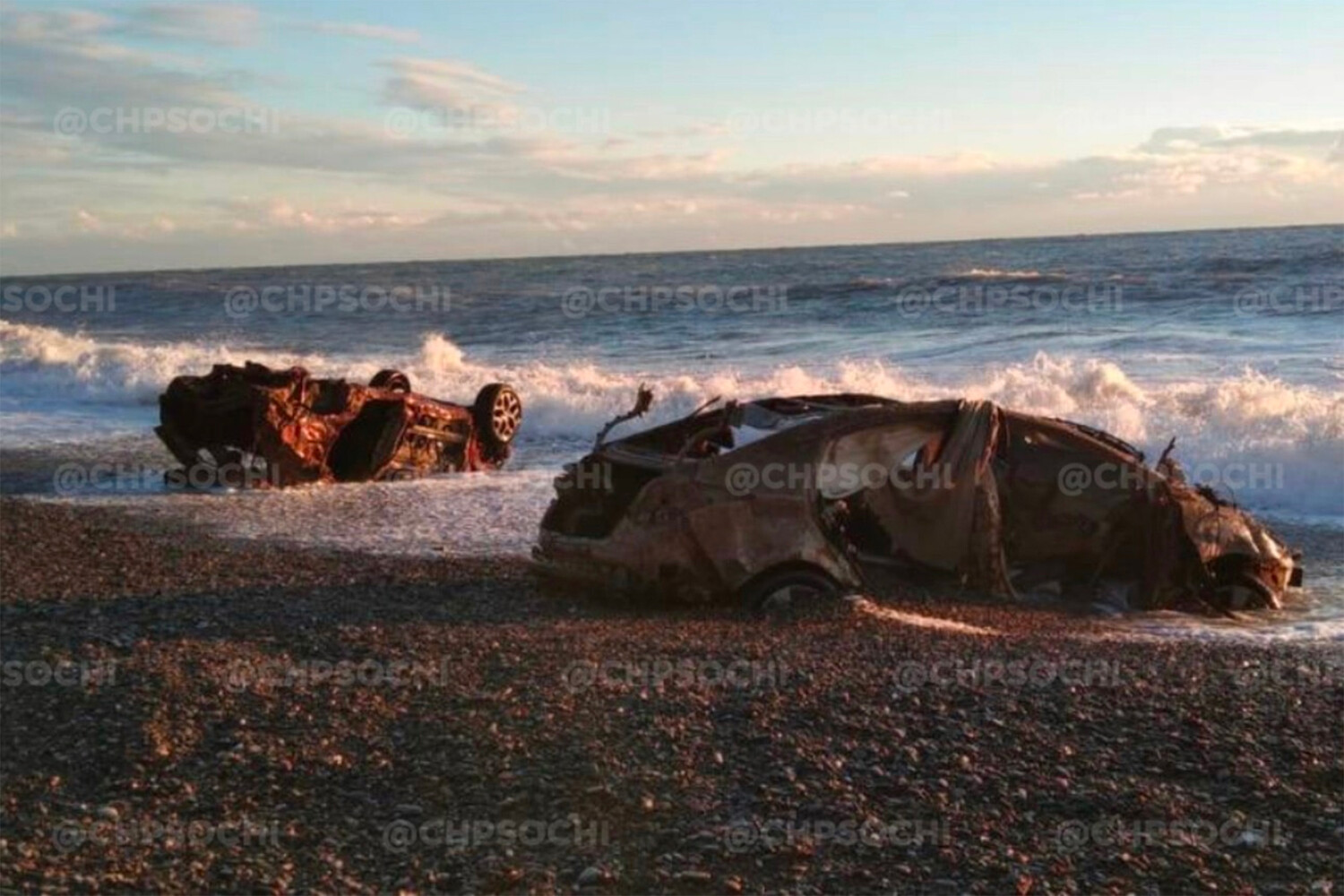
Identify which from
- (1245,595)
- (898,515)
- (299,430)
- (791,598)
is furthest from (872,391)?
(791,598)

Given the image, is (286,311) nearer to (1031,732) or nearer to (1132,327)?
(1132,327)

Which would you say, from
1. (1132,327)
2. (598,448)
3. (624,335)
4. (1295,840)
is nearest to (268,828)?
(1295,840)

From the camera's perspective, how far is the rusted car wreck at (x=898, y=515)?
9.30 metres

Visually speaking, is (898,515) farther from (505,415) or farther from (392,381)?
(392,381)

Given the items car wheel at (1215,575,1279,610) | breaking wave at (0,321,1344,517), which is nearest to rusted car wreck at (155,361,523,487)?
breaking wave at (0,321,1344,517)

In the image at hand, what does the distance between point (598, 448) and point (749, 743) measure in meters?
4.07

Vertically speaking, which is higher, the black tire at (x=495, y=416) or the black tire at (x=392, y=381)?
the black tire at (x=392, y=381)

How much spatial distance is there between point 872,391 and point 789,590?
14.4 metres

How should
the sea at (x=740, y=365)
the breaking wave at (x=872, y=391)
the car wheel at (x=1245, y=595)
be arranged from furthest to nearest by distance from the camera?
the breaking wave at (x=872, y=391) < the sea at (x=740, y=365) < the car wheel at (x=1245, y=595)

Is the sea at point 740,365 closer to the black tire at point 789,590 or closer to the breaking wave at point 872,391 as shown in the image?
the breaking wave at point 872,391

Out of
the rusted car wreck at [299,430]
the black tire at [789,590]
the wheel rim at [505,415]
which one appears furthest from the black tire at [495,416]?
the black tire at [789,590]

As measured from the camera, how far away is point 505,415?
56.3 ft

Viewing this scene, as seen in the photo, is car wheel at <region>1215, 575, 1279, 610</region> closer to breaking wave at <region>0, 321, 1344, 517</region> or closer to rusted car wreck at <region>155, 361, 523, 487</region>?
A: breaking wave at <region>0, 321, 1344, 517</region>

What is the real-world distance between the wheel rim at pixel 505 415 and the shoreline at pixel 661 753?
7630 mm
